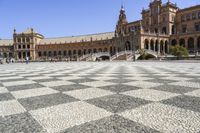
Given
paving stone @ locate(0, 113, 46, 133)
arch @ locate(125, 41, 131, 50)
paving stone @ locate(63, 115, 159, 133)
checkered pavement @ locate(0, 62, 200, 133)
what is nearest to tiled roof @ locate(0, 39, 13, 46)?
arch @ locate(125, 41, 131, 50)

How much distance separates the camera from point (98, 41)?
8175cm

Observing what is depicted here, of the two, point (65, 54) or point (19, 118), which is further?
point (65, 54)

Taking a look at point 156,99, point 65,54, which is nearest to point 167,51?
point 65,54

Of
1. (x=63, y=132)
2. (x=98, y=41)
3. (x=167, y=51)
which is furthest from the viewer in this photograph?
(x=98, y=41)

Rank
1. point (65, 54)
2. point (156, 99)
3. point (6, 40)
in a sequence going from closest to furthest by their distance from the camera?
point (156, 99) < point (65, 54) < point (6, 40)

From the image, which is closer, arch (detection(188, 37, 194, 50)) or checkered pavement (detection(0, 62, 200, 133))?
checkered pavement (detection(0, 62, 200, 133))

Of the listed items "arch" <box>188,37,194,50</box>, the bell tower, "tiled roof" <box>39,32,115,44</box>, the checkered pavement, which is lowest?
the checkered pavement

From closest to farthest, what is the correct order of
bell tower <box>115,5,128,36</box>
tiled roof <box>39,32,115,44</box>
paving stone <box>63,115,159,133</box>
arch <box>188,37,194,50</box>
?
paving stone <box>63,115,159,133</box>, arch <box>188,37,194,50</box>, bell tower <box>115,5,128,36</box>, tiled roof <box>39,32,115,44</box>

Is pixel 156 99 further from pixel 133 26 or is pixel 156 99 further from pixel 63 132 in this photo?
pixel 133 26

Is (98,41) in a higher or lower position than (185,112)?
higher

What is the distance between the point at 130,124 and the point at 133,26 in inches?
2847

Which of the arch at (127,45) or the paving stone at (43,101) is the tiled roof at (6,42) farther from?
the paving stone at (43,101)

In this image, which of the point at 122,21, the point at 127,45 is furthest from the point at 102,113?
the point at 122,21

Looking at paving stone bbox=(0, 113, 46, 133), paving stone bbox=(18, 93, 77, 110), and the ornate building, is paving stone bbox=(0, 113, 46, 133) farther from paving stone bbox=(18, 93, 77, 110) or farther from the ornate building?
the ornate building
